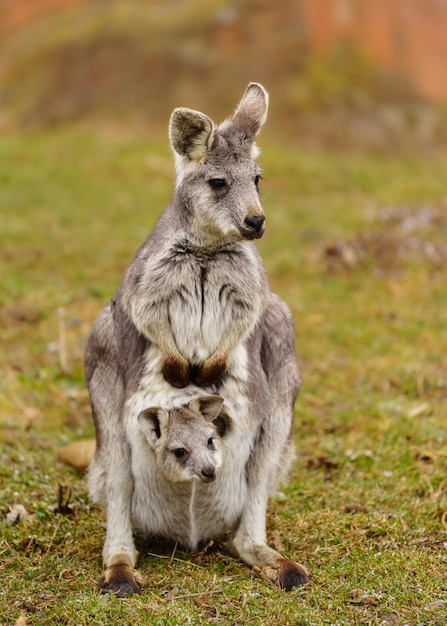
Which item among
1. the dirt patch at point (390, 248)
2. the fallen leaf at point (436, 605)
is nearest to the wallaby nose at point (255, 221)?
the fallen leaf at point (436, 605)

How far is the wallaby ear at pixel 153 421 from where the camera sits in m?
4.97

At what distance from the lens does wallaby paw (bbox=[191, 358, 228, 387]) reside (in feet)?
16.5

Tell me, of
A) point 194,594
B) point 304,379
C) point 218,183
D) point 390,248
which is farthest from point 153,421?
point 390,248

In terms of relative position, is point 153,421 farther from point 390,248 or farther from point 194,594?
point 390,248

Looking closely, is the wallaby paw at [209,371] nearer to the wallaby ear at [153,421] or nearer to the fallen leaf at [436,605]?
the wallaby ear at [153,421]

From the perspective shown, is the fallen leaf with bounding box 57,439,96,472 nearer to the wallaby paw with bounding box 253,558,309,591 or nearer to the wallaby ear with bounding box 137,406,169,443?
the wallaby ear with bounding box 137,406,169,443

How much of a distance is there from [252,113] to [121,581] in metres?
2.66

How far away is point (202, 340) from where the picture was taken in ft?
16.9

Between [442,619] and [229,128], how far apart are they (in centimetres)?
282

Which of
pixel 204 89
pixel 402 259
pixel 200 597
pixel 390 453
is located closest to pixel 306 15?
pixel 204 89

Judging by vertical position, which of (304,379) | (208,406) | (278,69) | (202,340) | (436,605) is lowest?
(436,605)

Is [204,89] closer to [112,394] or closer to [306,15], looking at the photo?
[306,15]

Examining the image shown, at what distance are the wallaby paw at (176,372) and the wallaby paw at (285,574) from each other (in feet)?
3.50

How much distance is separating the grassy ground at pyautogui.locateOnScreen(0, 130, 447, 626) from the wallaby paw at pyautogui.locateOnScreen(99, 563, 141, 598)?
0.09 meters
